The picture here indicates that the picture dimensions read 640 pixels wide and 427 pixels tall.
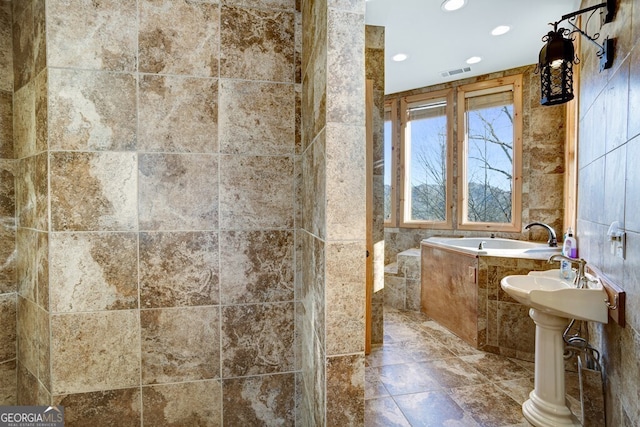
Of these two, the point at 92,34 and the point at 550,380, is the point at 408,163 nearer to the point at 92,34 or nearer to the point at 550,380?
the point at 550,380

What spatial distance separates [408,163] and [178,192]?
3.91 metres

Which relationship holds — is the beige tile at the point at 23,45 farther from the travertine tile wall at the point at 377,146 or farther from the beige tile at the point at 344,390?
the travertine tile wall at the point at 377,146

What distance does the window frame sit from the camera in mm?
4500

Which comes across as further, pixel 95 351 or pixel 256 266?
pixel 256 266

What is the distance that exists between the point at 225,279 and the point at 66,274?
0.65 meters

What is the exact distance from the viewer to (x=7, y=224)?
1.65 metres

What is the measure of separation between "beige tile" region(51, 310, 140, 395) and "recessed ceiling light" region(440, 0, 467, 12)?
299 centimetres

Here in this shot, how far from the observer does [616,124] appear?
159 cm

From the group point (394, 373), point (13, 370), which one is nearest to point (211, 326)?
point (13, 370)

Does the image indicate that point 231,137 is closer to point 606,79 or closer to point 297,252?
point 297,252

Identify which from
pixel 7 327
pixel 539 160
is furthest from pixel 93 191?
pixel 539 160

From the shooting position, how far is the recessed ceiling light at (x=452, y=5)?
103 inches

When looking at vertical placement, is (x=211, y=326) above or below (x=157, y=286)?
below

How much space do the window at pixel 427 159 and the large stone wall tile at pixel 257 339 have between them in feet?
11.4
